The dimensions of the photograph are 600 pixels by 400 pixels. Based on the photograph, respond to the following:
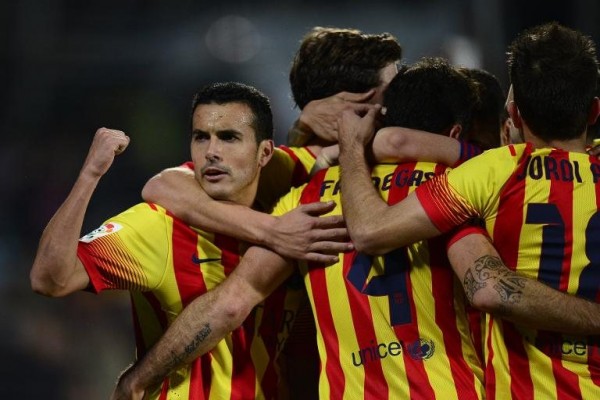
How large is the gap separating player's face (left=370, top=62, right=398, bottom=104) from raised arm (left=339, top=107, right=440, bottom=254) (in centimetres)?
63

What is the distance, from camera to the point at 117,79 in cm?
774

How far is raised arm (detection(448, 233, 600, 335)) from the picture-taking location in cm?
251

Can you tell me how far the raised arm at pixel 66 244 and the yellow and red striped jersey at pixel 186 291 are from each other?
13 cm

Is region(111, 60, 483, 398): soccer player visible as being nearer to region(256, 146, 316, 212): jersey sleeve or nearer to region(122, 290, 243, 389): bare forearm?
region(122, 290, 243, 389): bare forearm

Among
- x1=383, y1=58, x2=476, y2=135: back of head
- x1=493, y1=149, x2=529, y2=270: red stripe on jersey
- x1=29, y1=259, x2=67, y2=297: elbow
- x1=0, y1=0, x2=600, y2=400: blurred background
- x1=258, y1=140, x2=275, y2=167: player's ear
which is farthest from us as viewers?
x1=0, y1=0, x2=600, y2=400: blurred background

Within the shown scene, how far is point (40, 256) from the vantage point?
287 cm

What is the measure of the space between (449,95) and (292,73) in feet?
3.11

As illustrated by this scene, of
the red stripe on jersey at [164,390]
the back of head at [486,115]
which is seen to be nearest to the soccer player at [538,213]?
the back of head at [486,115]

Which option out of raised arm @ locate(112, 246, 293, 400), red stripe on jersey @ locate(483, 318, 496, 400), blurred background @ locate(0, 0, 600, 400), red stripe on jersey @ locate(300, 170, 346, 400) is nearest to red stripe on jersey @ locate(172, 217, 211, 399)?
raised arm @ locate(112, 246, 293, 400)

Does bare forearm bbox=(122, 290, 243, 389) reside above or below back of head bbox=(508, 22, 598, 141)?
below

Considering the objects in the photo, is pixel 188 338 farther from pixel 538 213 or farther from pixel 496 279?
pixel 538 213

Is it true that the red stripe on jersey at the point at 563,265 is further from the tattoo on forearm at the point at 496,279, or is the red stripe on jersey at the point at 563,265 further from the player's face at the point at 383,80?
the player's face at the point at 383,80

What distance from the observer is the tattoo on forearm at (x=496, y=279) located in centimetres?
252

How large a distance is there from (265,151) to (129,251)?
62 cm
